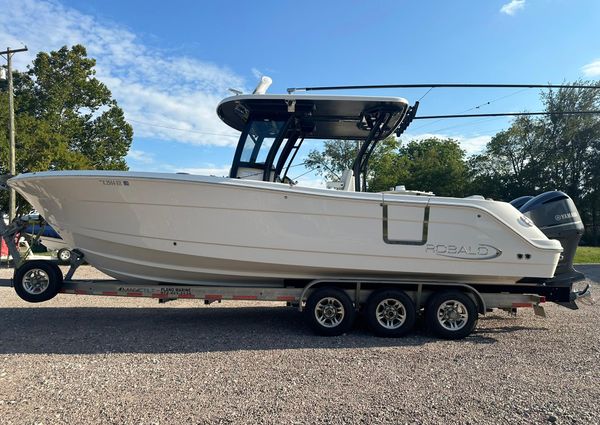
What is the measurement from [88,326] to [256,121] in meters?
3.63

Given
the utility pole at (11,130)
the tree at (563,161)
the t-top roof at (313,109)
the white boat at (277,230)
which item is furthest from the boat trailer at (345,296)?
the tree at (563,161)

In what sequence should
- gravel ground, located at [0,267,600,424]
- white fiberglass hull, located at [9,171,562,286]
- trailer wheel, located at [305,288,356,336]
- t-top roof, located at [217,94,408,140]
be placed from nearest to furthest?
1. gravel ground, located at [0,267,600,424]
2. white fiberglass hull, located at [9,171,562,286]
3. trailer wheel, located at [305,288,356,336]
4. t-top roof, located at [217,94,408,140]

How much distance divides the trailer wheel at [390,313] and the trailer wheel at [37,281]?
411 centimetres

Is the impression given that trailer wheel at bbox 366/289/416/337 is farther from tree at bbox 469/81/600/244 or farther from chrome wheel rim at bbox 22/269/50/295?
tree at bbox 469/81/600/244

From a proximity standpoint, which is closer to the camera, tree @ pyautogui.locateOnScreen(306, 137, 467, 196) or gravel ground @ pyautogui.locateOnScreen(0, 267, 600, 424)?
gravel ground @ pyautogui.locateOnScreen(0, 267, 600, 424)

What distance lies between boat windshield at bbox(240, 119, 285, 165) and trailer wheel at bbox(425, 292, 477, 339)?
120 inches

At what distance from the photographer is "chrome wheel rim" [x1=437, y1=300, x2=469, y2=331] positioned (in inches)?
220

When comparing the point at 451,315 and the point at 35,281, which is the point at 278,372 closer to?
the point at 451,315

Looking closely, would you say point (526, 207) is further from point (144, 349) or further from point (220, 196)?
point (144, 349)

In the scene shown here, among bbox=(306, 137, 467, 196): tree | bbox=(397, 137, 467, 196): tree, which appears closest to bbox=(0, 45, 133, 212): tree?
bbox=(306, 137, 467, 196): tree

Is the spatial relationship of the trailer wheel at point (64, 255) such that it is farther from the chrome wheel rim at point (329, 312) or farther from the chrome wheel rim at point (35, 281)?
the chrome wheel rim at point (329, 312)

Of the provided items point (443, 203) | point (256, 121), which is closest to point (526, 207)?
point (443, 203)

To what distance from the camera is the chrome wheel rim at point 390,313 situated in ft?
18.3

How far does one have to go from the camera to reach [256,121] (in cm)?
597
